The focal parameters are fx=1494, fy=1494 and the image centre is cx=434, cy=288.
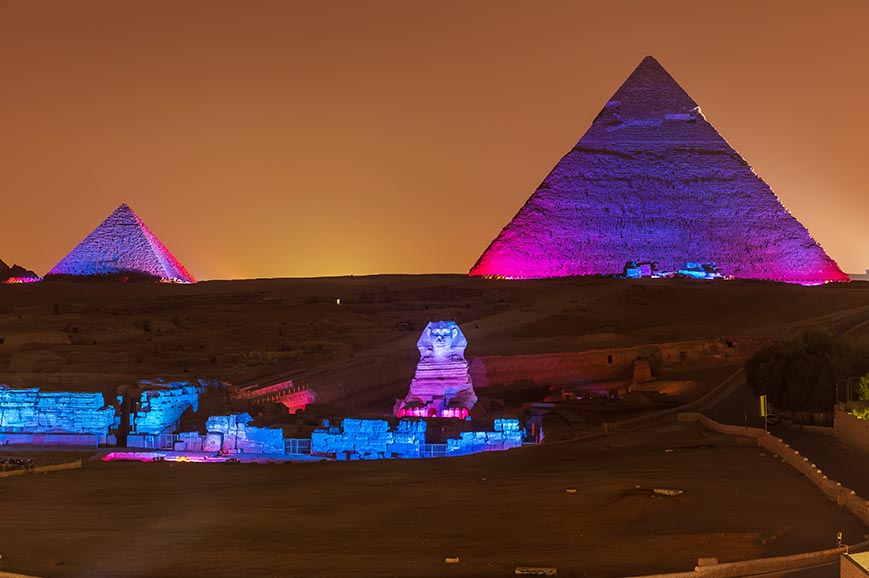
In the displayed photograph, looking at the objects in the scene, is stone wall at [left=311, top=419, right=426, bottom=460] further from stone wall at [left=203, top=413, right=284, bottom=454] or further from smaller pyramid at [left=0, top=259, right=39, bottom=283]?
smaller pyramid at [left=0, top=259, right=39, bottom=283]

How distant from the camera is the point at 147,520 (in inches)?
584

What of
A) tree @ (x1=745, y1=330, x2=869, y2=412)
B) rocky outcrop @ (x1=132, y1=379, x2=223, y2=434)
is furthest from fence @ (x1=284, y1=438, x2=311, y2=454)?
tree @ (x1=745, y1=330, x2=869, y2=412)

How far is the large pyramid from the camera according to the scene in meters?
94.6

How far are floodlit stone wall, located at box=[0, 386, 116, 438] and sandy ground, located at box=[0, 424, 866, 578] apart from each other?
2.82 meters

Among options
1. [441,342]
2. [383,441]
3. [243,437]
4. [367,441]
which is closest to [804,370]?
[441,342]

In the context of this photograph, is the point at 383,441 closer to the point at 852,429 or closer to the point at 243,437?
the point at 243,437

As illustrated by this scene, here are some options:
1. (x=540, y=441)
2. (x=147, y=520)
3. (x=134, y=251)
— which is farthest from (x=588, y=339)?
(x=134, y=251)

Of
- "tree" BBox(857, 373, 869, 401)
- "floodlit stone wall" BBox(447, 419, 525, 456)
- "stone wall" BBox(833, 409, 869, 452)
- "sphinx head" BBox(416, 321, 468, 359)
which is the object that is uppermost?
"sphinx head" BBox(416, 321, 468, 359)

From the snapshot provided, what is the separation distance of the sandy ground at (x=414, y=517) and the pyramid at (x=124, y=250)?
6713cm

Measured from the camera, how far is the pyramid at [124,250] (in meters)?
85.1

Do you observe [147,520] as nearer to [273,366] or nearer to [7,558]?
[7,558]

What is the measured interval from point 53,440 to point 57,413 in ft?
2.13

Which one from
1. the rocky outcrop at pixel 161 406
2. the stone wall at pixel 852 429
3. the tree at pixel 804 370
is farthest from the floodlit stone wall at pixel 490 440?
the tree at pixel 804 370

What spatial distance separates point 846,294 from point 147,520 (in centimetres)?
5020
